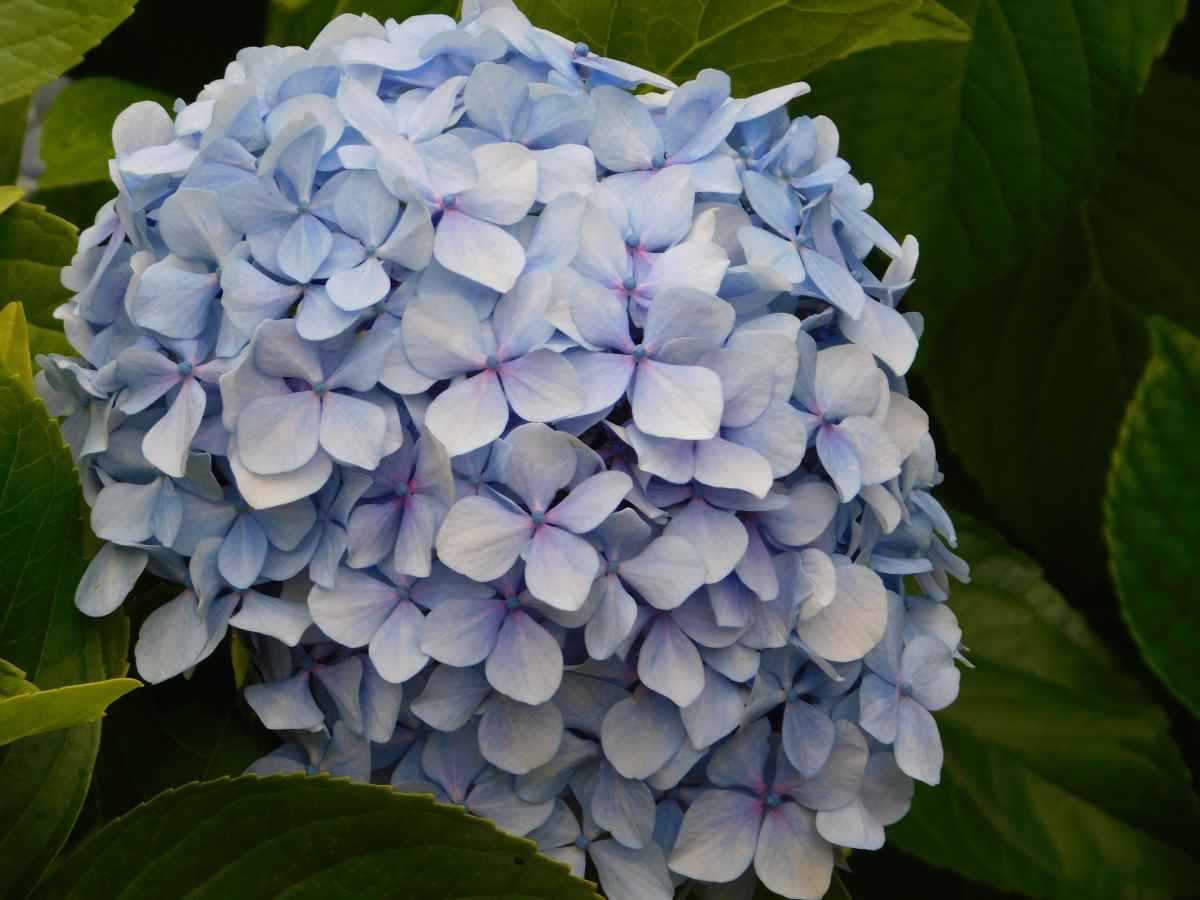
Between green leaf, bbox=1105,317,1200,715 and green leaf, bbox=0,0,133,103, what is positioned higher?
green leaf, bbox=0,0,133,103

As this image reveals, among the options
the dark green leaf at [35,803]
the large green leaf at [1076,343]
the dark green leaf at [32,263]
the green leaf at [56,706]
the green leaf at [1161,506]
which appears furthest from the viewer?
the large green leaf at [1076,343]

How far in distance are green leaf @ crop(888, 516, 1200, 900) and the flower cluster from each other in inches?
15.3

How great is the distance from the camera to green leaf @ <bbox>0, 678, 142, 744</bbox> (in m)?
0.34

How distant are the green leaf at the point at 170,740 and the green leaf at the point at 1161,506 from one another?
54 cm

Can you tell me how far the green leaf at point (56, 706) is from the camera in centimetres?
34

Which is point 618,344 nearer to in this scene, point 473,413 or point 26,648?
point 473,413

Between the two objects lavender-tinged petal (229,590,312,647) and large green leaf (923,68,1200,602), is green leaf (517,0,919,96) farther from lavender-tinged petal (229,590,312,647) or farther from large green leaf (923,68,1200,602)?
large green leaf (923,68,1200,602)

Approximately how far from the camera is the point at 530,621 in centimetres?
38

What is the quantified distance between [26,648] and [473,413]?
204 mm

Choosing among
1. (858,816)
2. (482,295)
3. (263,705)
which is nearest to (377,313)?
(482,295)

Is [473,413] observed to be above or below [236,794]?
above

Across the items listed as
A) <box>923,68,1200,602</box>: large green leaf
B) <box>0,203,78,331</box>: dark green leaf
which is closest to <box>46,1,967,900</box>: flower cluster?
<box>0,203,78,331</box>: dark green leaf

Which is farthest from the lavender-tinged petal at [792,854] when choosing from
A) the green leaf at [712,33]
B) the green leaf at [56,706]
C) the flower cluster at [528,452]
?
the green leaf at [712,33]

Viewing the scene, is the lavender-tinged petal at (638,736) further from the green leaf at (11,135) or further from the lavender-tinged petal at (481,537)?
the green leaf at (11,135)
